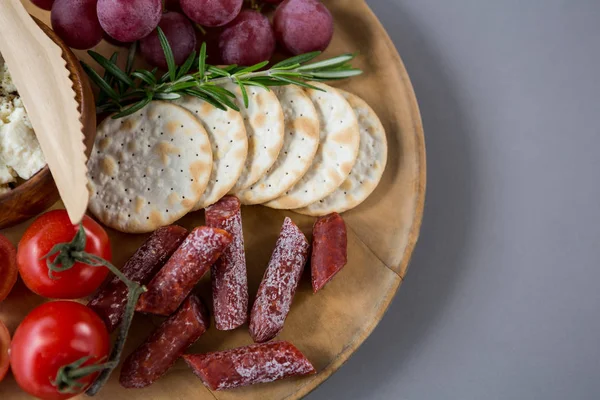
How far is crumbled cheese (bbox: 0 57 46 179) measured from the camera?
1.12m

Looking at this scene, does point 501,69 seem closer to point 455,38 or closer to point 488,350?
point 455,38

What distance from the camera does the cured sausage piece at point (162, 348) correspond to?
1223 mm

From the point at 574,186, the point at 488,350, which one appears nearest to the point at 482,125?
the point at 574,186

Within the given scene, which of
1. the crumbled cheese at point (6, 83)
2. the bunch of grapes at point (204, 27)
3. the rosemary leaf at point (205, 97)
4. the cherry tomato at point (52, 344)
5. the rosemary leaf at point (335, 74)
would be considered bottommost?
the cherry tomato at point (52, 344)

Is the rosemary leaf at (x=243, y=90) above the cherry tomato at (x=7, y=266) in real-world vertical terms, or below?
above

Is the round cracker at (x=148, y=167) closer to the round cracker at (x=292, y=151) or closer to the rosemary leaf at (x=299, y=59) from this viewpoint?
the round cracker at (x=292, y=151)

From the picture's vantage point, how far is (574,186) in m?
1.70

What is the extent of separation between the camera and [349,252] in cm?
140

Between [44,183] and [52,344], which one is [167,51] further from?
[52,344]

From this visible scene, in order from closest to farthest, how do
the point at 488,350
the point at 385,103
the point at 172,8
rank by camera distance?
the point at 172,8 → the point at 385,103 → the point at 488,350

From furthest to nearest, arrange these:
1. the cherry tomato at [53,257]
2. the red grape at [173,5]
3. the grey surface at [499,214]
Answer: the grey surface at [499,214] < the red grape at [173,5] < the cherry tomato at [53,257]

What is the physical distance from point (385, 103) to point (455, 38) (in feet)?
1.41

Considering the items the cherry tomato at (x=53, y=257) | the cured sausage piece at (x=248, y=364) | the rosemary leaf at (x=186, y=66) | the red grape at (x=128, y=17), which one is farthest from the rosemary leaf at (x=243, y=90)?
the cured sausage piece at (x=248, y=364)

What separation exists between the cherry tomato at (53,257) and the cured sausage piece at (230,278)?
24cm
